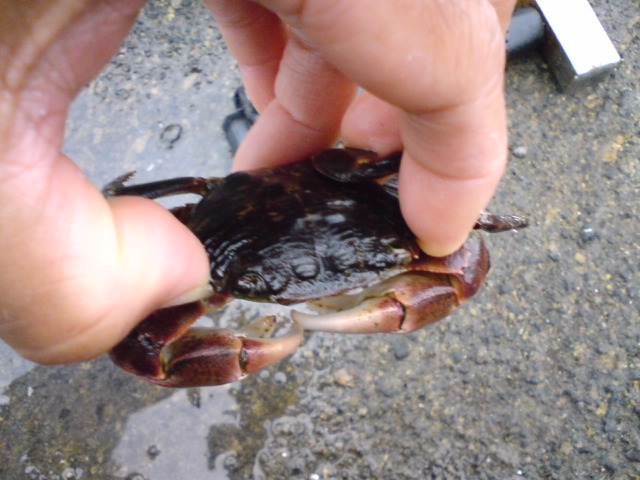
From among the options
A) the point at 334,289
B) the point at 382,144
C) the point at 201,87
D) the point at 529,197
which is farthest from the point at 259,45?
the point at 529,197

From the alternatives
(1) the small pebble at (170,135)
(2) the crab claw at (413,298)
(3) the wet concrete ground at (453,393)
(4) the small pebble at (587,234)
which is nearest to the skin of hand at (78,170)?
(2) the crab claw at (413,298)

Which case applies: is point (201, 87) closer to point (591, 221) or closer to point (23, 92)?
point (591, 221)

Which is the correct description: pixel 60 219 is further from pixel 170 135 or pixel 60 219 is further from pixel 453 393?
pixel 170 135

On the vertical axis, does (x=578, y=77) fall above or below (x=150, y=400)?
below

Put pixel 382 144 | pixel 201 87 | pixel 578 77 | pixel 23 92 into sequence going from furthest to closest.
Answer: pixel 201 87 → pixel 578 77 → pixel 382 144 → pixel 23 92

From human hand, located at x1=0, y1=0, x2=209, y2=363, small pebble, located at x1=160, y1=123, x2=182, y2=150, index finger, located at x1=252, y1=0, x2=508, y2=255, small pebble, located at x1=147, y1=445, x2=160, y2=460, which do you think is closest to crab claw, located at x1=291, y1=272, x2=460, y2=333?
index finger, located at x1=252, y1=0, x2=508, y2=255

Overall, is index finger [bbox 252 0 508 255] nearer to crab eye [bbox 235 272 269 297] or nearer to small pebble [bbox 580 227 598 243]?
crab eye [bbox 235 272 269 297]

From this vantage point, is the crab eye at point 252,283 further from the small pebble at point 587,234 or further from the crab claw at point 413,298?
the small pebble at point 587,234
